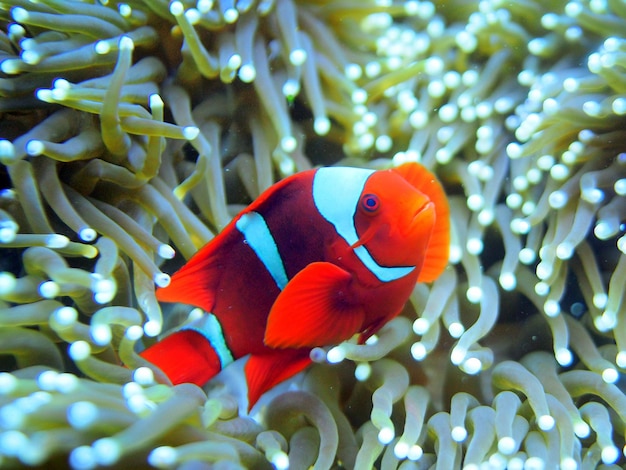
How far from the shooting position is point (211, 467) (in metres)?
0.74

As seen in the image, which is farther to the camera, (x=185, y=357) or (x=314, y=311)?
(x=185, y=357)

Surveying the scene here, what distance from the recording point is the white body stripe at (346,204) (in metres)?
0.94

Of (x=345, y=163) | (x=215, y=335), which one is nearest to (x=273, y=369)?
(x=215, y=335)

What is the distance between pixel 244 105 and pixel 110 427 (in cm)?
81

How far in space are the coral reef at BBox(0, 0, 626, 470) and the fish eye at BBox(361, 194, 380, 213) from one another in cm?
26

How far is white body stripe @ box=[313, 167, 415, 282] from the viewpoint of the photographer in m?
0.94

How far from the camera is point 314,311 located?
923mm

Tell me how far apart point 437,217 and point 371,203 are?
187 millimetres

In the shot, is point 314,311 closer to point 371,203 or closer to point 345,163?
point 371,203

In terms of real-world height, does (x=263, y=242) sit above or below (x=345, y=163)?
above

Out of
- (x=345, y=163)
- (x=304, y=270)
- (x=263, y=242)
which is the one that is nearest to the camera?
(x=304, y=270)

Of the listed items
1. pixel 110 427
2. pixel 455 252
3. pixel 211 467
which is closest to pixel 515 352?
pixel 455 252

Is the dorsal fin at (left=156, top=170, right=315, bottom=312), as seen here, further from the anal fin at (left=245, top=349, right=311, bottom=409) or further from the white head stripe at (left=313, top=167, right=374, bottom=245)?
the anal fin at (left=245, top=349, right=311, bottom=409)

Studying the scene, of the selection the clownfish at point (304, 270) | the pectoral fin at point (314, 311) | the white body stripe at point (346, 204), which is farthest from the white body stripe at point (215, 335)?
the white body stripe at point (346, 204)
